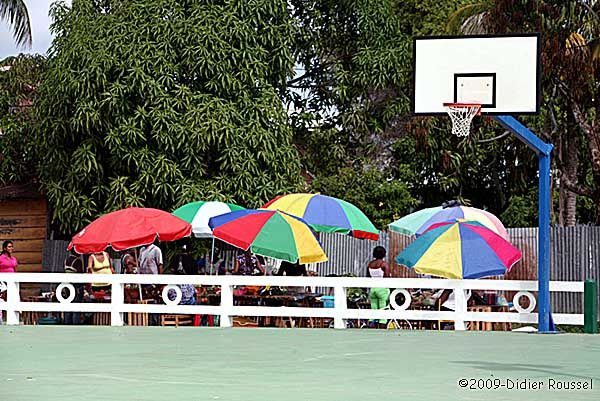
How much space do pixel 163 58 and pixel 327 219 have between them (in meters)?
6.56

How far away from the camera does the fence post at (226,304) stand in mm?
19500

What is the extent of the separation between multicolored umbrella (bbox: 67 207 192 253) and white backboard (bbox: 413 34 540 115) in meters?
4.47

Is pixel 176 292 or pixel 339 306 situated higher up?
pixel 176 292

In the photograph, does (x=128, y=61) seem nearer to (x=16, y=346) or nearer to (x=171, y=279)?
(x=171, y=279)

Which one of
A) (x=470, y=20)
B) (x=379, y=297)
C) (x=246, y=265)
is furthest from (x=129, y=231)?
(x=470, y=20)

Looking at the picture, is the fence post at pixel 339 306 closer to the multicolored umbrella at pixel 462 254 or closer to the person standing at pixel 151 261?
the multicolored umbrella at pixel 462 254

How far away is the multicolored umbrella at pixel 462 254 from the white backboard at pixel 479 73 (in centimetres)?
191

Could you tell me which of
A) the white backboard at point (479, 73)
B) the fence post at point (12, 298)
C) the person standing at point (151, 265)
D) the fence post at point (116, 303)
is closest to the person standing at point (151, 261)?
the person standing at point (151, 265)

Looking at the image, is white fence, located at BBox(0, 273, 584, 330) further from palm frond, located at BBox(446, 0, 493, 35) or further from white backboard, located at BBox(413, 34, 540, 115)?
palm frond, located at BBox(446, 0, 493, 35)

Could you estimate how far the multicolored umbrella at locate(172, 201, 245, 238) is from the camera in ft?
69.3

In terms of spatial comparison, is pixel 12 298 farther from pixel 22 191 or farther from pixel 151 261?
pixel 22 191

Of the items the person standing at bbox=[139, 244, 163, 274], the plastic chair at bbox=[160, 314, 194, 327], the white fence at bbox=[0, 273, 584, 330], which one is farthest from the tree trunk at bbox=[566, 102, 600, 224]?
the person standing at bbox=[139, 244, 163, 274]

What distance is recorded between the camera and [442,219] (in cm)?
2142

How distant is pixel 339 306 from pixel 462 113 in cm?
353
